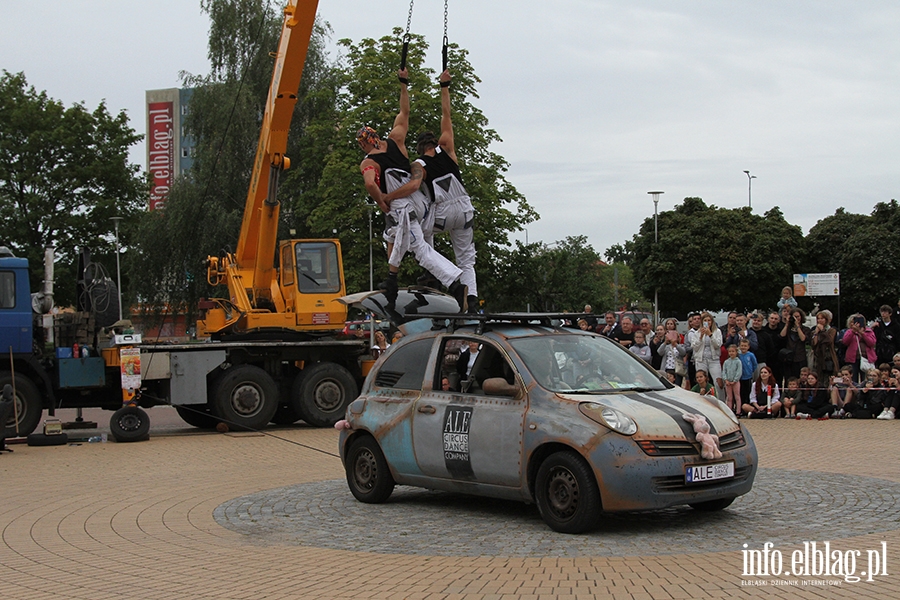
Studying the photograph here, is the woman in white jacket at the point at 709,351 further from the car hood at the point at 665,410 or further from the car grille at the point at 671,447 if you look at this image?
the car grille at the point at 671,447

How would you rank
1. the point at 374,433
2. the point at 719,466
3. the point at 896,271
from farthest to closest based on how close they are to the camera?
1. the point at 896,271
2. the point at 374,433
3. the point at 719,466

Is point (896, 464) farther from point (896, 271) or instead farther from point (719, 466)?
point (896, 271)

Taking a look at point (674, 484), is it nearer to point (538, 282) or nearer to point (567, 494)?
point (567, 494)

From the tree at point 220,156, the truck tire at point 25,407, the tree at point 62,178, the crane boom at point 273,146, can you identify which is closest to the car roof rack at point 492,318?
the crane boom at point 273,146

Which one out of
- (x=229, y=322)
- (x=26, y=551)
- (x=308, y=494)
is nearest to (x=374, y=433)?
(x=308, y=494)

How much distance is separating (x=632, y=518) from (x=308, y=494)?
12.4 ft

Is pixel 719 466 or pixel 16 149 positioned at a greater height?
pixel 16 149

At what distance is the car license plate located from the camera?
27.2 feet

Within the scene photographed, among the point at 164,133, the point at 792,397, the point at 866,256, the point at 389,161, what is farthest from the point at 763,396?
the point at 164,133

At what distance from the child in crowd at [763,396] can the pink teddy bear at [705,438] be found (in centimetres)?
1111

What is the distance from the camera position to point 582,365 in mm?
9336

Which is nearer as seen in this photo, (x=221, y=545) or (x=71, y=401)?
(x=221, y=545)

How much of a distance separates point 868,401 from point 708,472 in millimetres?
11377

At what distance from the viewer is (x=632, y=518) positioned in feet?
29.8
